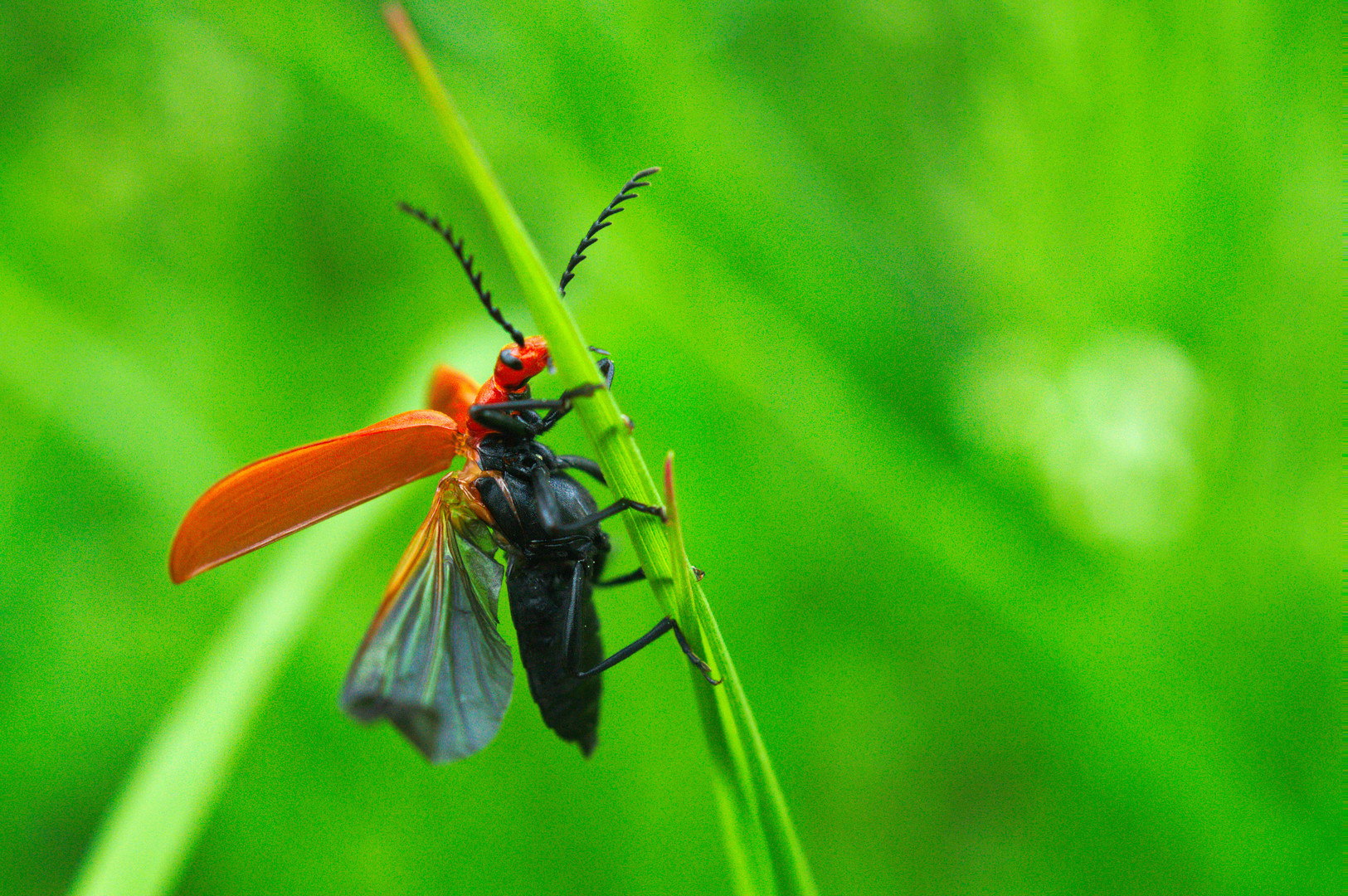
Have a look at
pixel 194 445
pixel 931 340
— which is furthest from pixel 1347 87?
pixel 194 445

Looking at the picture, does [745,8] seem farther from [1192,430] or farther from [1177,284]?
[1192,430]

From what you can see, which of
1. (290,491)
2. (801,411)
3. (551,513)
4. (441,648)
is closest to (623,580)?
(551,513)

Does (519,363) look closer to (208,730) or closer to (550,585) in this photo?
(550,585)

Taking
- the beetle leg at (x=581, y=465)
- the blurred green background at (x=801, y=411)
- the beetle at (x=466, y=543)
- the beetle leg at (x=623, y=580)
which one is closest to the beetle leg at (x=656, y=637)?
the beetle at (x=466, y=543)

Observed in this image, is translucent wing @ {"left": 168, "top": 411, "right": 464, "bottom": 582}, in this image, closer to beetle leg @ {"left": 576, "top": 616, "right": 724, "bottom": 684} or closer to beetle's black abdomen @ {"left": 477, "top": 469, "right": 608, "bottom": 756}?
beetle's black abdomen @ {"left": 477, "top": 469, "right": 608, "bottom": 756}

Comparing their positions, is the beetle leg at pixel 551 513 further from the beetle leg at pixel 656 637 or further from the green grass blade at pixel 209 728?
the green grass blade at pixel 209 728

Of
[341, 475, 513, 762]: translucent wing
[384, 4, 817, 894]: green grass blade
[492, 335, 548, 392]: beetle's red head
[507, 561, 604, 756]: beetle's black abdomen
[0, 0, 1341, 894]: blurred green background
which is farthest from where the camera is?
[0, 0, 1341, 894]: blurred green background

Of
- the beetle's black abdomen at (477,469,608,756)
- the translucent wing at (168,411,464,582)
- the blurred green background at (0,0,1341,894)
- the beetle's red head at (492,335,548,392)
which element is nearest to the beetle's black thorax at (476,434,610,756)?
the beetle's black abdomen at (477,469,608,756)
